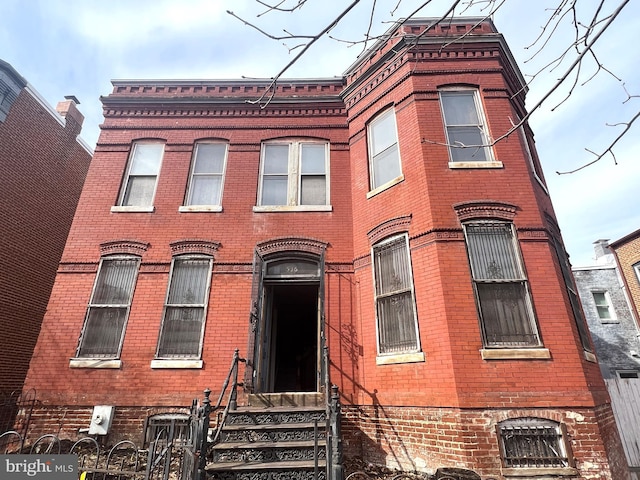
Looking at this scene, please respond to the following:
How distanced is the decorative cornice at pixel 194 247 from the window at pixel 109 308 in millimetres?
911

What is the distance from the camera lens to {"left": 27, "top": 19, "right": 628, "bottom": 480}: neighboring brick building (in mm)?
5621

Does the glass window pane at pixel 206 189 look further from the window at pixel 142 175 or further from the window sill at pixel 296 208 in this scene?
Result: the window sill at pixel 296 208

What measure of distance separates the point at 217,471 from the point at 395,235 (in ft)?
16.6

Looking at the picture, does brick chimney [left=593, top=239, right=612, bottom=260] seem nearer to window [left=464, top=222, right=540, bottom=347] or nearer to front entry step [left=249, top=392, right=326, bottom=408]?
window [left=464, top=222, right=540, bottom=347]

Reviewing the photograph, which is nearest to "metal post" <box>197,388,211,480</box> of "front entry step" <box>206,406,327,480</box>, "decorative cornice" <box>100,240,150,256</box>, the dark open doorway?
"front entry step" <box>206,406,327,480</box>

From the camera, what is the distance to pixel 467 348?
5.76m

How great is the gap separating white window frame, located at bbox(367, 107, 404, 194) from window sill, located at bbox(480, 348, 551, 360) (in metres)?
3.78

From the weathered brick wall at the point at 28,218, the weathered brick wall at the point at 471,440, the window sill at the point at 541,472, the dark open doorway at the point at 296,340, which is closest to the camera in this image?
the window sill at the point at 541,472

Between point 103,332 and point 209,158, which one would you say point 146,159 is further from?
point 103,332

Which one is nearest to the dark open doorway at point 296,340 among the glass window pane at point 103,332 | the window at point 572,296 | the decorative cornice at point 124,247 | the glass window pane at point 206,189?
the glass window pane at point 206,189

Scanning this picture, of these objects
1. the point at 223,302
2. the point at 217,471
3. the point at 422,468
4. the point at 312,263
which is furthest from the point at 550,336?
the point at 223,302

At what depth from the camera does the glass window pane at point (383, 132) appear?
27.5ft

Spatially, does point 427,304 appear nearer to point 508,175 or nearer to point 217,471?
point 508,175

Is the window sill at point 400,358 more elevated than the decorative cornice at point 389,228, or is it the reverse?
the decorative cornice at point 389,228
